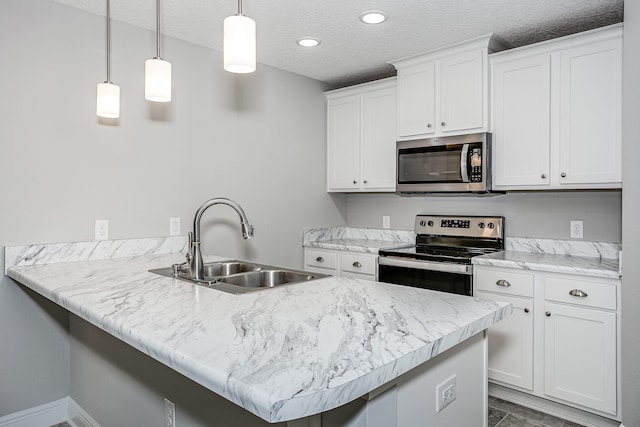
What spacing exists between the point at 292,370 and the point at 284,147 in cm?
301

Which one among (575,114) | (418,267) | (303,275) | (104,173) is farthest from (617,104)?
(104,173)

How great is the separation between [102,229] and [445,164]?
92.8 inches

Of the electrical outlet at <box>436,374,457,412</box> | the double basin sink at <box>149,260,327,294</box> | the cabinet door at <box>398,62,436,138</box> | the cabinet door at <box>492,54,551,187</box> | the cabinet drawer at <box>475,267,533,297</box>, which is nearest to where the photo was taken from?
the electrical outlet at <box>436,374,457,412</box>

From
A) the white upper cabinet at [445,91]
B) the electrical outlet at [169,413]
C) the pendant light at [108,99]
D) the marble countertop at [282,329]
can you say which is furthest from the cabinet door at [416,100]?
the electrical outlet at [169,413]

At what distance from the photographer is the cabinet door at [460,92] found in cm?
300

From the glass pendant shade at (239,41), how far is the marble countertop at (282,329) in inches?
33.9

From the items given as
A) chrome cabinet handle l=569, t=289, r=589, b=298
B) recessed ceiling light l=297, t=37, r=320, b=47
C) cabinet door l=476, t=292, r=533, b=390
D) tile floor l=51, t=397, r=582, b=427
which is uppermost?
recessed ceiling light l=297, t=37, r=320, b=47

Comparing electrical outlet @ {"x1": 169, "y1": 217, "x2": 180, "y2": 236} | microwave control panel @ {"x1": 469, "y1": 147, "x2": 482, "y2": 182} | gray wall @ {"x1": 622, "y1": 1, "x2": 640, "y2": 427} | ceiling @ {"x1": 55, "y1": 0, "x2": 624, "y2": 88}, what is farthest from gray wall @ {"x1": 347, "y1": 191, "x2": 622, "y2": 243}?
electrical outlet @ {"x1": 169, "y1": 217, "x2": 180, "y2": 236}

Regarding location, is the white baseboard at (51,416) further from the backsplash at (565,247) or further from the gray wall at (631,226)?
the backsplash at (565,247)

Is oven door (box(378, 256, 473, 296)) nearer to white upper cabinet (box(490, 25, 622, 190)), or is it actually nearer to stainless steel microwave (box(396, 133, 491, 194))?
stainless steel microwave (box(396, 133, 491, 194))

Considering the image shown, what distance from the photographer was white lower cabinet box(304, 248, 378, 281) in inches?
137

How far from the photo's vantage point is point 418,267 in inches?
122

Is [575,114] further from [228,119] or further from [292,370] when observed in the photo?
[292,370]

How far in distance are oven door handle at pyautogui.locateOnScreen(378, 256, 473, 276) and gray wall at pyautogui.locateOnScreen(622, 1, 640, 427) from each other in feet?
Result: 2.85
